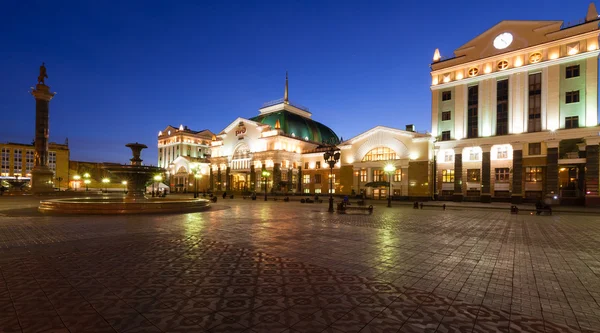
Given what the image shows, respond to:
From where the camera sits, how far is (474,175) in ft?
128

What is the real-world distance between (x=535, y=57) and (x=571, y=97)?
6611 millimetres

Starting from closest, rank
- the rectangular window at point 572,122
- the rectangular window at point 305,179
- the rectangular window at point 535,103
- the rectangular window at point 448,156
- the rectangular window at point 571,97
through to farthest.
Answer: the rectangular window at point 572,122 → the rectangular window at point 571,97 → the rectangular window at point 535,103 → the rectangular window at point 448,156 → the rectangular window at point 305,179

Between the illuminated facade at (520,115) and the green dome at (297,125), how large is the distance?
2963cm

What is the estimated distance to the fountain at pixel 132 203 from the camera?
630 inches

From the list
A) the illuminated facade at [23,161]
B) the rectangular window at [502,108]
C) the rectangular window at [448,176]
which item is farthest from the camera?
the illuminated facade at [23,161]

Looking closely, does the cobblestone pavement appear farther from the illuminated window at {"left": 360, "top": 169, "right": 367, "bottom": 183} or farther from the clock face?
the clock face

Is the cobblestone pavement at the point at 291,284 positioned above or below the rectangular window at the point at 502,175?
below

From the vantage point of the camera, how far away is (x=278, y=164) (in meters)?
57.7

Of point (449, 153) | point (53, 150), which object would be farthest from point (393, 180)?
point (53, 150)

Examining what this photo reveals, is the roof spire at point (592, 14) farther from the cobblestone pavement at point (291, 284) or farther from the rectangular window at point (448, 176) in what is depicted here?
the cobblestone pavement at point (291, 284)

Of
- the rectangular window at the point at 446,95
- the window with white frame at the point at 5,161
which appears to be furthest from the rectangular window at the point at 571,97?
the window with white frame at the point at 5,161

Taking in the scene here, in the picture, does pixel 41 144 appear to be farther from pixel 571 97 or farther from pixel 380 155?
pixel 571 97

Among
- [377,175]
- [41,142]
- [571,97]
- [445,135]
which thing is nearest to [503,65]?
[571,97]

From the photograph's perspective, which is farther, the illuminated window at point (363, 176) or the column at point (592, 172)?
the illuminated window at point (363, 176)
